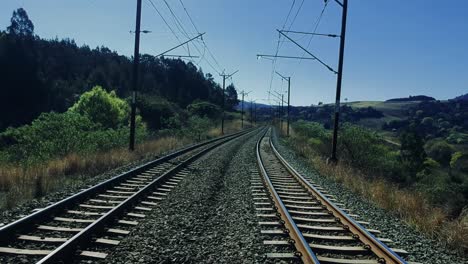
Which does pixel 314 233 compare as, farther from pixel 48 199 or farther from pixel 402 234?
pixel 48 199

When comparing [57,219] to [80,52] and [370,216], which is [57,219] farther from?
[80,52]

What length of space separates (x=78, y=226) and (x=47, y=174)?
19.3 ft

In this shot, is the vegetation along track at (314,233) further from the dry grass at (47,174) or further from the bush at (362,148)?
the bush at (362,148)

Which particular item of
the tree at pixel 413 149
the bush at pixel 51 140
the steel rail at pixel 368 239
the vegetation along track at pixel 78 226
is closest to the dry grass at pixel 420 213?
the steel rail at pixel 368 239

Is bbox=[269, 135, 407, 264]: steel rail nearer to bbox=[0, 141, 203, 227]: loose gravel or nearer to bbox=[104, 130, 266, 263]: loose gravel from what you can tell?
bbox=[104, 130, 266, 263]: loose gravel

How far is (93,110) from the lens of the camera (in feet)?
Result: 137

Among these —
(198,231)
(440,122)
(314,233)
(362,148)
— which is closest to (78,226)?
(198,231)

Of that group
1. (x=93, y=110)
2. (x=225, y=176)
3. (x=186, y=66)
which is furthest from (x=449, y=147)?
(x=186, y=66)

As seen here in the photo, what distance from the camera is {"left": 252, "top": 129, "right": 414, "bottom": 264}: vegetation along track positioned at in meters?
5.68

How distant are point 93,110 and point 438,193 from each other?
33584 millimetres

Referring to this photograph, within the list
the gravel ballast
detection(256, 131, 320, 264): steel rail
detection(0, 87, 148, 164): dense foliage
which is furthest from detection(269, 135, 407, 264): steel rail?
detection(0, 87, 148, 164): dense foliage

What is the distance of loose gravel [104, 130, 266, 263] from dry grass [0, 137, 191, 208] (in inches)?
126

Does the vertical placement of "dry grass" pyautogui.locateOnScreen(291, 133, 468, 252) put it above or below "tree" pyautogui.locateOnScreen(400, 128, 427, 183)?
above

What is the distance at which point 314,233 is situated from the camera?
23.1ft
